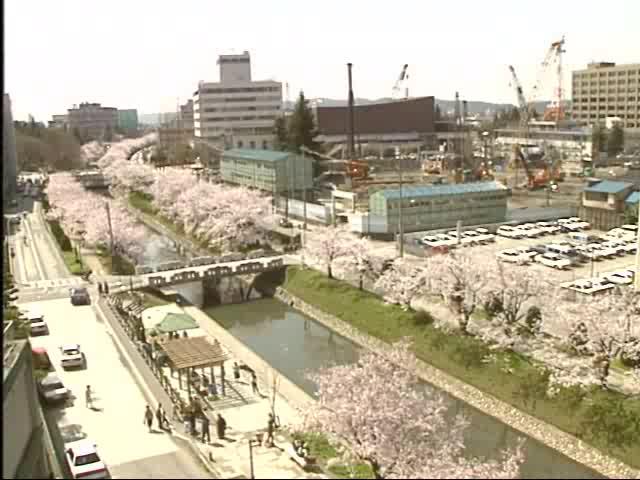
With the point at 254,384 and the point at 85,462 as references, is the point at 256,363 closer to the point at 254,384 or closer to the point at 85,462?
the point at 254,384

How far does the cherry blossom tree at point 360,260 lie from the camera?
905 centimetres

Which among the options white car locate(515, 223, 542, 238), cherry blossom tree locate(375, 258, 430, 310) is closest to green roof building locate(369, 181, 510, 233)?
white car locate(515, 223, 542, 238)

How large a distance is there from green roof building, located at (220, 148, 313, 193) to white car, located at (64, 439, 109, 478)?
42.6 feet

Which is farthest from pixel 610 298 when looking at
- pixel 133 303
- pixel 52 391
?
pixel 133 303

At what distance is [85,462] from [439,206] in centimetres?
960

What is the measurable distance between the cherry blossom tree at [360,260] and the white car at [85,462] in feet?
17.8

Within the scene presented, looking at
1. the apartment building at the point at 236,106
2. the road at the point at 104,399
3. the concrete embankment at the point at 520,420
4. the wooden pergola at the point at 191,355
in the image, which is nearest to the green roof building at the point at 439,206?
the concrete embankment at the point at 520,420

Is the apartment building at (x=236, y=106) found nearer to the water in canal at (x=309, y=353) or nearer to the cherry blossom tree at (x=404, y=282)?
the water in canal at (x=309, y=353)

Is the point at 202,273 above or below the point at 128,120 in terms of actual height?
below

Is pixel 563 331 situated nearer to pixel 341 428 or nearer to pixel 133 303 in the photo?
pixel 341 428

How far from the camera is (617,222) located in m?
12.1

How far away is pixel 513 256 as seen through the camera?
10047 mm

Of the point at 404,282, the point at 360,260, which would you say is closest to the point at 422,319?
the point at 404,282

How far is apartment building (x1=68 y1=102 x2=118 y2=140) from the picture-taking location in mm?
39925
